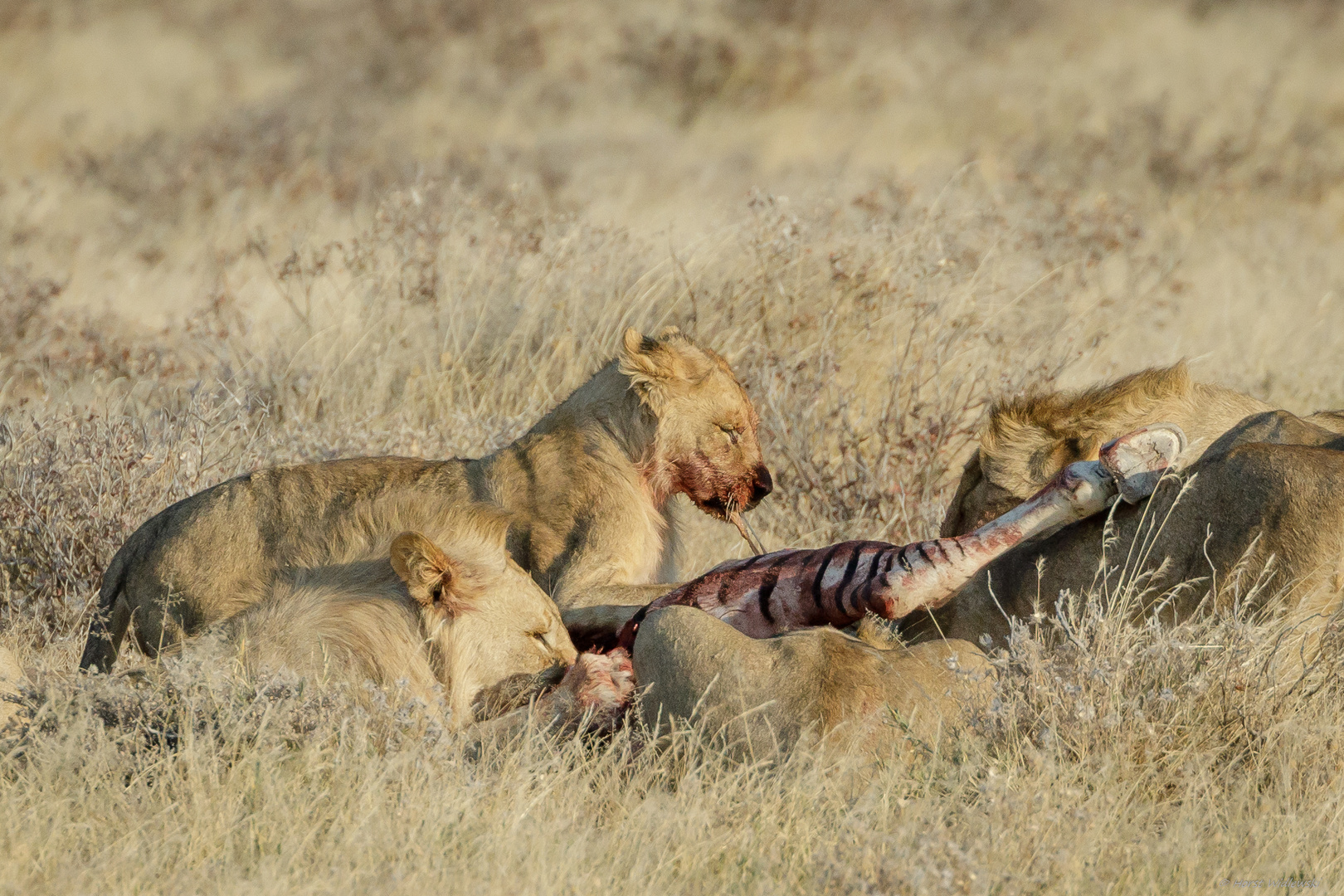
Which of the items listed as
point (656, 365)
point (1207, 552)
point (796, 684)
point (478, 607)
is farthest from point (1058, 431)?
point (478, 607)

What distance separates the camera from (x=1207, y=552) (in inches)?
162

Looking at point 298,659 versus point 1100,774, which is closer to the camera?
point 1100,774

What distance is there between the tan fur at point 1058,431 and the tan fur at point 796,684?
1179 millimetres

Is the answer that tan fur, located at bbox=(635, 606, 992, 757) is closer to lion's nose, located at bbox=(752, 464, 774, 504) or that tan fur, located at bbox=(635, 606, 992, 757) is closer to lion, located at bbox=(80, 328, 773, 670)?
lion, located at bbox=(80, 328, 773, 670)

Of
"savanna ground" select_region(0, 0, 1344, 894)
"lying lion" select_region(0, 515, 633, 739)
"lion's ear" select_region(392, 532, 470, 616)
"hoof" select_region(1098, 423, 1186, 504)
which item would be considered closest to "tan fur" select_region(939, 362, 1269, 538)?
"hoof" select_region(1098, 423, 1186, 504)

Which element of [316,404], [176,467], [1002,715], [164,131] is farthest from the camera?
[164,131]

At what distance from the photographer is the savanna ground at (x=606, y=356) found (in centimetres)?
333

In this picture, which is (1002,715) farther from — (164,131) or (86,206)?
(164,131)

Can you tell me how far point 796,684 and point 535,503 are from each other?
187 centimetres

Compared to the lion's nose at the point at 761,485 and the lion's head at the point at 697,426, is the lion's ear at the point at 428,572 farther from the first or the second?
the lion's nose at the point at 761,485

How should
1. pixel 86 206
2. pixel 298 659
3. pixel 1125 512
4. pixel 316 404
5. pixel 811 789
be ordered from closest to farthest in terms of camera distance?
pixel 811 789
pixel 298 659
pixel 1125 512
pixel 316 404
pixel 86 206

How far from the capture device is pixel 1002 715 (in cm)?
378

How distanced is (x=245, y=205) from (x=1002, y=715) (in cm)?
1407

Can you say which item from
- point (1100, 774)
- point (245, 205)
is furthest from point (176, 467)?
point (245, 205)
